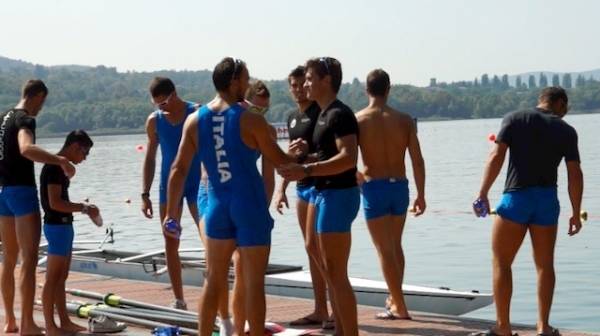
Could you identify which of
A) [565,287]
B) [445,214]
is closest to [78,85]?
[445,214]

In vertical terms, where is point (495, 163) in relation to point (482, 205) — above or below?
above

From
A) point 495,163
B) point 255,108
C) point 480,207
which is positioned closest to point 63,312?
point 255,108

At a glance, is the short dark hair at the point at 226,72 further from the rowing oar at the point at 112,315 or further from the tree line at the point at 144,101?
the tree line at the point at 144,101

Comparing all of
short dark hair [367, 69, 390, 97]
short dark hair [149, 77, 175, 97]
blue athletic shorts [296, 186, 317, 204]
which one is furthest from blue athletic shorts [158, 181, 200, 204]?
short dark hair [367, 69, 390, 97]

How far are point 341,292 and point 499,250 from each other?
51.4 inches

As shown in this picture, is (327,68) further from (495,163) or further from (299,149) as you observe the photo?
(495,163)

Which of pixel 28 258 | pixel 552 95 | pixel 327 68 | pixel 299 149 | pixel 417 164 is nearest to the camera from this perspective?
pixel 299 149

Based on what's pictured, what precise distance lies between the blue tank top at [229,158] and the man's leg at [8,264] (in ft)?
8.64

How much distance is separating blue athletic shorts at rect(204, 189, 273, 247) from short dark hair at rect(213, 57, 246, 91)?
0.69m

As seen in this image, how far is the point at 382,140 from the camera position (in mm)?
10234

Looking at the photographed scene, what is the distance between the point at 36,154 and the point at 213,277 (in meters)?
1.91

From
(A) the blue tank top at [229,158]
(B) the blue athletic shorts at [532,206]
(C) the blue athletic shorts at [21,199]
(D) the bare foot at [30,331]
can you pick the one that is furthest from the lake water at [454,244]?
(A) the blue tank top at [229,158]

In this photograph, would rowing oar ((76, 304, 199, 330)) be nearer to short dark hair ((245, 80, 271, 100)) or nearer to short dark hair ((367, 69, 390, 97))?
short dark hair ((245, 80, 271, 100))

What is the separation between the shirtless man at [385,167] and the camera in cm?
1020
